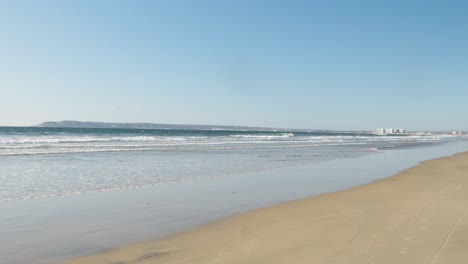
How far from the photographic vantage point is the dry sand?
5.05 meters

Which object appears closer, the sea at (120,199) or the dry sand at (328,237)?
the dry sand at (328,237)

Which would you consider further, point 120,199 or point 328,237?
point 120,199

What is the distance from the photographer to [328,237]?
19.8 feet

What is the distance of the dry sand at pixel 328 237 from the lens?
5.05 meters

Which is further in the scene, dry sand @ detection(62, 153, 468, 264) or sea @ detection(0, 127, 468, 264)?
sea @ detection(0, 127, 468, 264)

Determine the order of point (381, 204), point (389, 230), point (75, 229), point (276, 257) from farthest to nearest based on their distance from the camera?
1. point (381, 204)
2. point (75, 229)
3. point (389, 230)
4. point (276, 257)

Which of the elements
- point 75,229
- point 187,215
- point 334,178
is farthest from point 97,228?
point 334,178

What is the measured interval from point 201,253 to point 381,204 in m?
5.06

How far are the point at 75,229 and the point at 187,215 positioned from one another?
2.10m

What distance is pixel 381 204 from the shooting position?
887 centimetres

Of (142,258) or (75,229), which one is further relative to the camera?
(75,229)

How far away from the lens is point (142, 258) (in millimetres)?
5207

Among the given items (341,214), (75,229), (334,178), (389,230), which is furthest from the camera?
(334,178)

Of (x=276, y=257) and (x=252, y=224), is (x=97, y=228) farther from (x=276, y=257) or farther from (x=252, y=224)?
(x=276, y=257)
